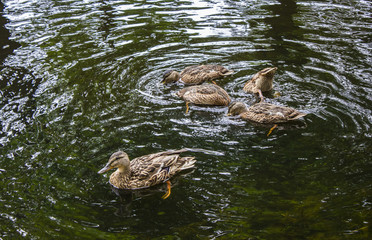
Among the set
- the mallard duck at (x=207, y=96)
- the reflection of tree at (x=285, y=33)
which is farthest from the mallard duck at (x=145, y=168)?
the reflection of tree at (x=285, y=33)

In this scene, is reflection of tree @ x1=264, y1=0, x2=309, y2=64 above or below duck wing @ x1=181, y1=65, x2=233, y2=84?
above

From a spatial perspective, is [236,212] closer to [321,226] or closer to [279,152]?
[321,226]

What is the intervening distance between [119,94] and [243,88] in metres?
2.91

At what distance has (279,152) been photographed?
695cm

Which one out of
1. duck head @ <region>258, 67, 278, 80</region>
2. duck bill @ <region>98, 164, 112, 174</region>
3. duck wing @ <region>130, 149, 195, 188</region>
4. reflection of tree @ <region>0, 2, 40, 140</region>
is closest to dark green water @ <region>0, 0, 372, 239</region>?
reflection of tree @ <region>0, 2, 40, 140</region>

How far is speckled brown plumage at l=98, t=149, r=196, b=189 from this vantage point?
6.34m

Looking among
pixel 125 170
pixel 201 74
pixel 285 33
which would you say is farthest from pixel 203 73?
pixel 125 170

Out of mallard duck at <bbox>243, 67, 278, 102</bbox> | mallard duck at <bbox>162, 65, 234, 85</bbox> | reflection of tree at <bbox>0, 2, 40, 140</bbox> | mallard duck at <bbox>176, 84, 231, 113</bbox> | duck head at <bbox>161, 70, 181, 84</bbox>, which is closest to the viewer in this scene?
reflection of tree at <bbox>0, 2, 40, 140</bbox>

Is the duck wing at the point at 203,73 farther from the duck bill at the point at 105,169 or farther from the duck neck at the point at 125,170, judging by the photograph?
the duck bill at the point at 105,169

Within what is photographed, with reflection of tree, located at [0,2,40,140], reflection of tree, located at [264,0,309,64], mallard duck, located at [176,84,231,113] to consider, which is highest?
reflection of tree, located at [264,0,309,64]

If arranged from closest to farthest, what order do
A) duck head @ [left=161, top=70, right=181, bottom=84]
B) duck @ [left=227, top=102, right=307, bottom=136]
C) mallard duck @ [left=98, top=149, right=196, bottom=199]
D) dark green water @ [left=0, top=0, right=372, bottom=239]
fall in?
1. dark green water @ [left=0, top=0, right=372, bottom=239]
2. mallard duck @ [left=98, top=149, right=196, bottom=199]
3. duck @ [left=227, top=102, right=307, bottom=136]
4. duck head @ [left=161, top=70, right=181, bottom=84]

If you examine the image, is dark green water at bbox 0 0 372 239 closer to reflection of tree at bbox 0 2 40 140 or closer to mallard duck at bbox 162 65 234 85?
reflection of tree at bbox 0 2 40 140

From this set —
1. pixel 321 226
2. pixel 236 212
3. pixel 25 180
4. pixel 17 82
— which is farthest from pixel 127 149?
pixel 17 82

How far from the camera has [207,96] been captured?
8969 mm
